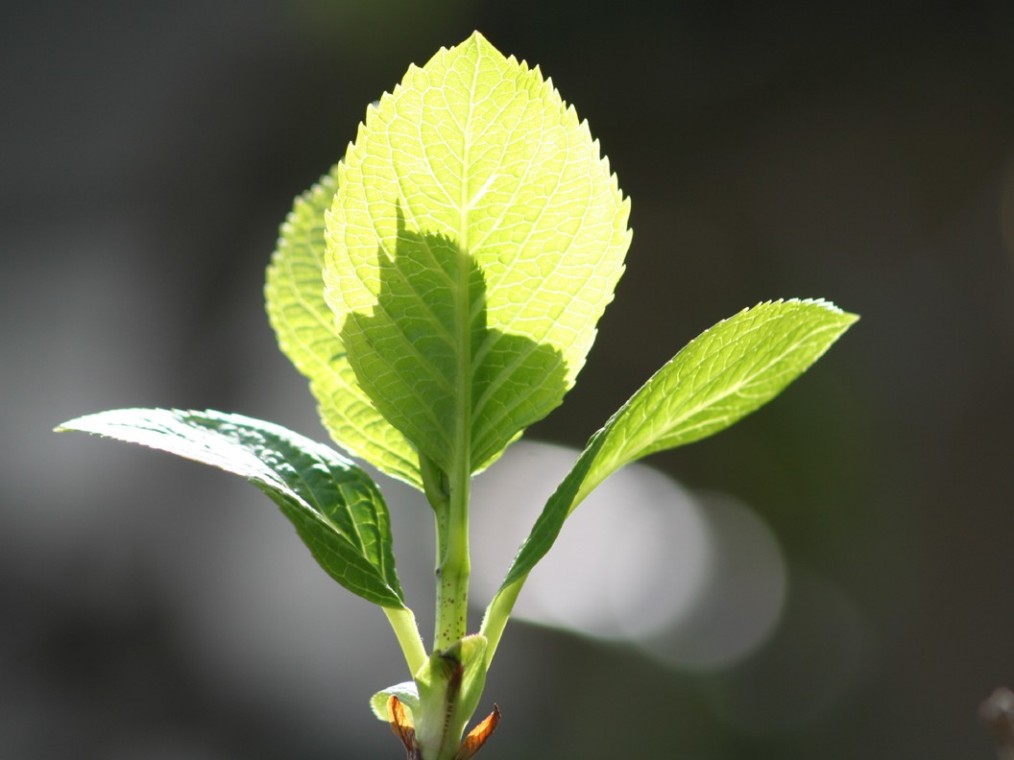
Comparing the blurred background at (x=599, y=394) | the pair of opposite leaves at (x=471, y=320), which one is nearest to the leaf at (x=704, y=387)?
the pair of opposite leaves at (x=471, y=320)

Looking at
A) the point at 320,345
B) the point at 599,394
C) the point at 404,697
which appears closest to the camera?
the point at 404,697

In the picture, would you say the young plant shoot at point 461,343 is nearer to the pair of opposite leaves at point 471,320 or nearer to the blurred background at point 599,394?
the pair of opposite leaves at point 471,320

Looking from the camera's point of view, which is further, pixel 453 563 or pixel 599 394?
pixel 599 394

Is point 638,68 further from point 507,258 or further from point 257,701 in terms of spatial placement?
point 507,258

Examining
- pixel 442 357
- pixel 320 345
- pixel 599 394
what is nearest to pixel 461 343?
pixel 442 357

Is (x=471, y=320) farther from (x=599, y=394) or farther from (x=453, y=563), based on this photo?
(x=599, y=394)

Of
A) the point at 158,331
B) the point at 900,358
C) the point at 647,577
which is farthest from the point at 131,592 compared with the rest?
the point at 900,358

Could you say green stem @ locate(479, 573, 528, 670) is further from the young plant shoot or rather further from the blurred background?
the blurred background
